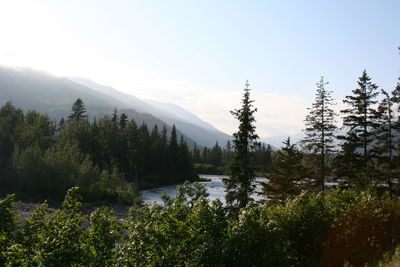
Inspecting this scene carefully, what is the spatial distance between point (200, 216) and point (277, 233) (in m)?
2.71

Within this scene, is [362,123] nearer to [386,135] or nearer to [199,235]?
[386,135]

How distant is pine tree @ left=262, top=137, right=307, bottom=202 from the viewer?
2870cm

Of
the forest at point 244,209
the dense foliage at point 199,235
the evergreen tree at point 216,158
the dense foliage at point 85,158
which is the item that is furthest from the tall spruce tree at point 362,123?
the evergreen tree at point 216,158

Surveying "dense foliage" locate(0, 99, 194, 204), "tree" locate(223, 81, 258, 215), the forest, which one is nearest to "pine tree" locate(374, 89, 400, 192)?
the forest

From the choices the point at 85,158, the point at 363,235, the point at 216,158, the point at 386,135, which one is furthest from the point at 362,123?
the point at 216,158

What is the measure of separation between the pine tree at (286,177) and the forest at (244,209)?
0.29 feet

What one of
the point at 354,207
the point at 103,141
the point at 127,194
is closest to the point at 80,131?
the point at 103,141

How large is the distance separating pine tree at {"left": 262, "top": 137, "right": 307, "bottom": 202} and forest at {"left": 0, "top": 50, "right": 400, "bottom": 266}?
0.09 m

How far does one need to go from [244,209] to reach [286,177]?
61.1 feet

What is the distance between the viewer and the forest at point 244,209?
26.5 ft

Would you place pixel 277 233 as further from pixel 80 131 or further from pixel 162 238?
pixel 80 131

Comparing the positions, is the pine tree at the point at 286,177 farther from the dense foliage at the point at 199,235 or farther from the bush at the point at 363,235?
the bush at the point at 363,235

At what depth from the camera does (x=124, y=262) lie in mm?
8195

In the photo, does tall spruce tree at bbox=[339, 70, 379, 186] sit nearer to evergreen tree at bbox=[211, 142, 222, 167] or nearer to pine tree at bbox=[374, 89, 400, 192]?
pine tree at bbox=[374, 89, 400, 192]
